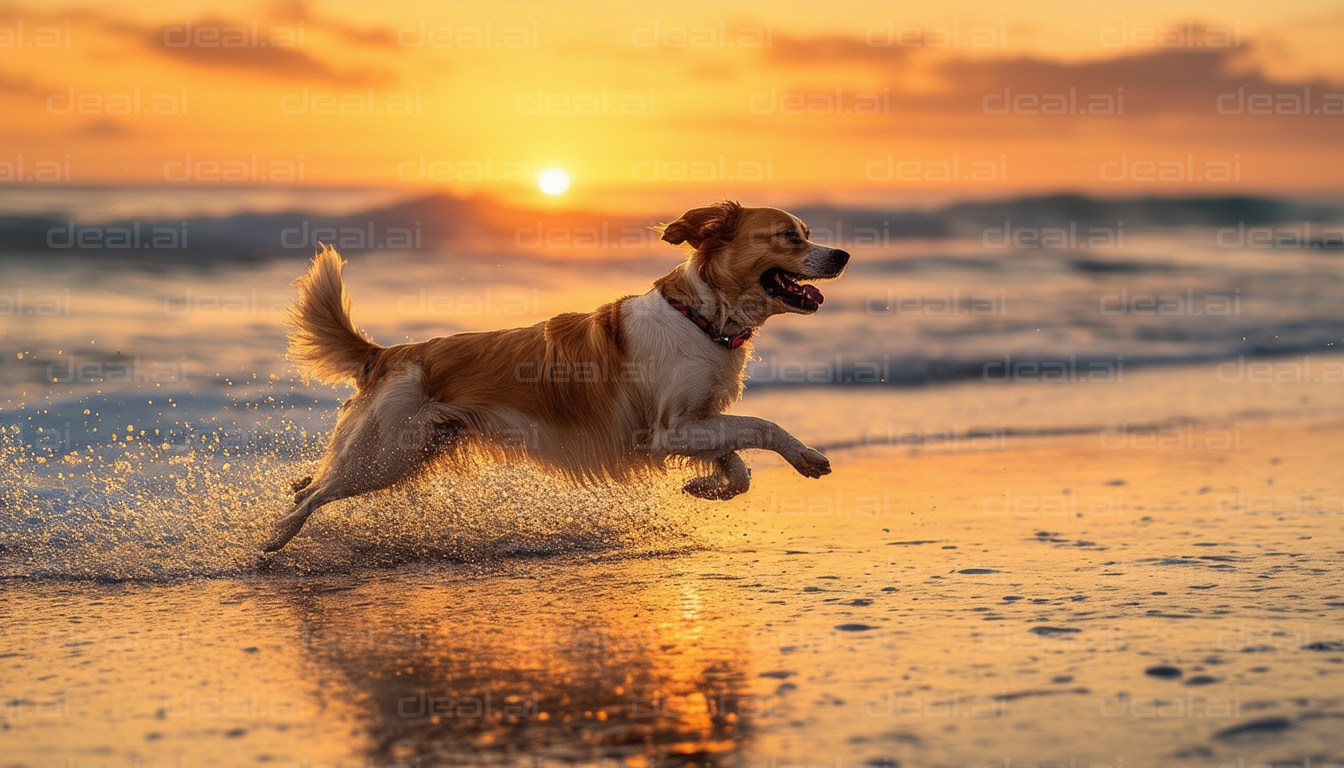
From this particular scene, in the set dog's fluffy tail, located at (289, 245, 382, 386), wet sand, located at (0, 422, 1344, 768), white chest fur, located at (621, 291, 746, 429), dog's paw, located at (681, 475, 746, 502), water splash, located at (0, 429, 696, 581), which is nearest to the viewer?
wet sand, located at (0, 422, 1344, 768)

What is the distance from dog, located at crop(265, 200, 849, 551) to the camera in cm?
571

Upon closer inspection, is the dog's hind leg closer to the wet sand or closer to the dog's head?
the wet sand

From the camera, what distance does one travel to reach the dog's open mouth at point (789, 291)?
18.9ft

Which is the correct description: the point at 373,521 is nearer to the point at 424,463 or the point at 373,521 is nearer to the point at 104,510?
the point at 424,463

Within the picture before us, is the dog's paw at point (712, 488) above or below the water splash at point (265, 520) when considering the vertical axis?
above

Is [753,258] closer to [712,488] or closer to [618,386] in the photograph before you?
[618,386]

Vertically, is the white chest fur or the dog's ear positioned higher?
the dog's ear

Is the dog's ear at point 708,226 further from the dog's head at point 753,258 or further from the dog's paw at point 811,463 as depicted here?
the dog's paw at point 811,463

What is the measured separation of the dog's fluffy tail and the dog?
16cm

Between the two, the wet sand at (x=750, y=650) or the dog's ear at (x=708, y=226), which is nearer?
the wet sand at (x=750, y=650)

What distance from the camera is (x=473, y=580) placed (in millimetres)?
5172

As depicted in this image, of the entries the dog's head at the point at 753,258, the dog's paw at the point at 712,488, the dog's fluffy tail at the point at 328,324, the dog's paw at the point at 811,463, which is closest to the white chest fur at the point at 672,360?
the dog's head at the point at 753,258

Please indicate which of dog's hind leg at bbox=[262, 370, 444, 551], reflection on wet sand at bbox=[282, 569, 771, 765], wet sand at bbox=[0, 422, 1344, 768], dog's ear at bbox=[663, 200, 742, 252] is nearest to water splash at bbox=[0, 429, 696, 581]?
wet sand at bbox=[0, 422, 1344, 768]

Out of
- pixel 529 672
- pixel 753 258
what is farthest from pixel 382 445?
pixel 529 672
